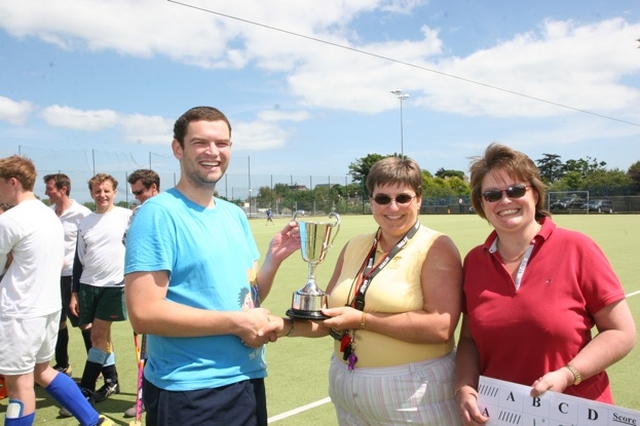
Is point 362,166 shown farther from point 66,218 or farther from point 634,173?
point 66,218

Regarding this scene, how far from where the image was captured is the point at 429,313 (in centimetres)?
252

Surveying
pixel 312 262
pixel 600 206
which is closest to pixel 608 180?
pixel 600 206

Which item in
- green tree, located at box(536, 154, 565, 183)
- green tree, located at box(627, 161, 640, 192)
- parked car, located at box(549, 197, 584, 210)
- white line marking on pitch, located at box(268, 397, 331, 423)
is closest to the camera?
white line marking on pitch, located at box(268, 397, 331, 423)

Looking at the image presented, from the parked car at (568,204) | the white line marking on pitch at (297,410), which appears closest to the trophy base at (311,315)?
the white line marking on pitch at (297,410)

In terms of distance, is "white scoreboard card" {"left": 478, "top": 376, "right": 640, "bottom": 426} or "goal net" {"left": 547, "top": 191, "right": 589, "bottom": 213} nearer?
"white scoreboard card" {"left": 478, "top": 376, "right": 640, "bottom": 426}

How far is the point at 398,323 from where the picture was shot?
98.2 inches

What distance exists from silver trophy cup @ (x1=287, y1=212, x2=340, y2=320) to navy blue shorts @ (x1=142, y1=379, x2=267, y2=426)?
0.42m

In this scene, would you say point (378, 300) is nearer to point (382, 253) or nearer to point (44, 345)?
point (382, 253)

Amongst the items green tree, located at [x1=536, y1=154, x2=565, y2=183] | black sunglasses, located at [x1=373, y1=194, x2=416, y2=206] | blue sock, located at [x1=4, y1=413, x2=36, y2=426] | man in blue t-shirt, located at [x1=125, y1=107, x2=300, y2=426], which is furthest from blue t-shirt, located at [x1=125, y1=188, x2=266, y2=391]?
green tree, located at [x1=536, y1=154, x2=565, y2=183]

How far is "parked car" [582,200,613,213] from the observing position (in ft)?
147

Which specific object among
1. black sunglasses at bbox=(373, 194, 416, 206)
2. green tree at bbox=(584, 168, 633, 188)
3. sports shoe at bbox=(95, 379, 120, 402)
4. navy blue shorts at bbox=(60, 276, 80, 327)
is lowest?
sports shoe at bbox=(95, 379, 120, 402)

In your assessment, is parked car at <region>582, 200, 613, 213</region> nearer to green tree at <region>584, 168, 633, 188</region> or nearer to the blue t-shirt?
green tree at <region>584, 168, 633, 188</region>

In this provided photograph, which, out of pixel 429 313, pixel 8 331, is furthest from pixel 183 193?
pixel 8 331

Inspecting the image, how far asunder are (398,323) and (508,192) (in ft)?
2.58
